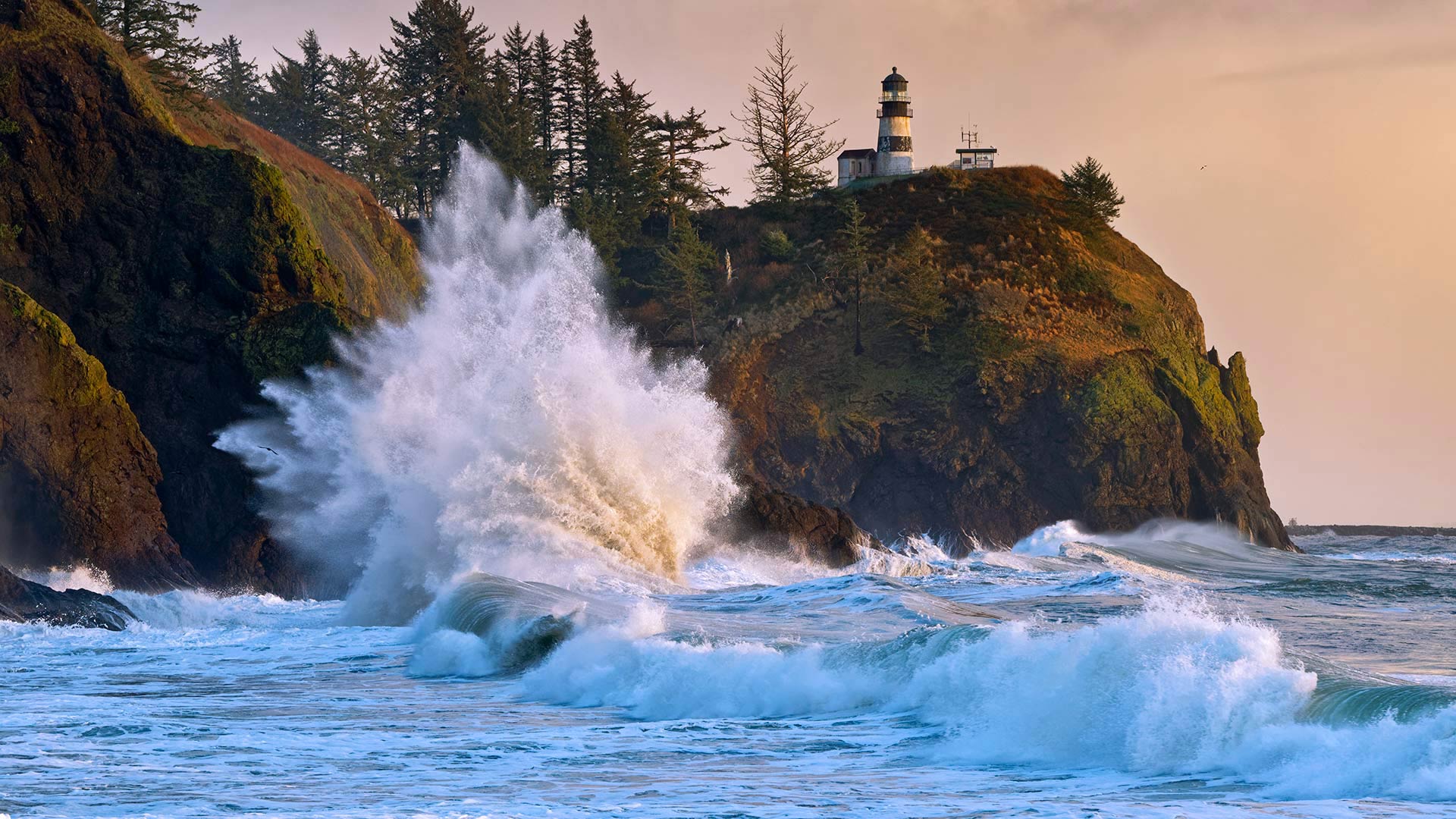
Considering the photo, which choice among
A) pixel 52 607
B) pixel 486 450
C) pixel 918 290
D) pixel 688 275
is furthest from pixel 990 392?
pixel 52 607

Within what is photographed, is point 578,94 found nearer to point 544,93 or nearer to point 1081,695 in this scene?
point 544,93

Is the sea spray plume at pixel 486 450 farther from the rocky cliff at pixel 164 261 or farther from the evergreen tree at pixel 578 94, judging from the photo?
Answer: the evergreen tree at pixel 578 94

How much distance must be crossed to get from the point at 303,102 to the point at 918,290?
33432 mm

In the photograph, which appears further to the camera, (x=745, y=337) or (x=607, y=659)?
(x=745, y=337)

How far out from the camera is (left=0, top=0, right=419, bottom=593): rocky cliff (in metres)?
30.2

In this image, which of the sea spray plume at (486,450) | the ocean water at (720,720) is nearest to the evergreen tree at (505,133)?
the sea spray plume at (486,450)

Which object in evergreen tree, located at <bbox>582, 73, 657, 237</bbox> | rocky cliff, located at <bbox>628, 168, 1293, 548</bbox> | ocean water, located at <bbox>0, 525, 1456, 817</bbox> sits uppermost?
evergreen tree, located at <bbox>582, 73, 657, 237</bbox>

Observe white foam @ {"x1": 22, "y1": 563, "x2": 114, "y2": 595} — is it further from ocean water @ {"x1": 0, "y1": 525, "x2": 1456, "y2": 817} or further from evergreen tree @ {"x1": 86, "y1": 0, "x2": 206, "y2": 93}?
evergreen tree @ {"x1": 86, "y1": 0, "x2": 206, "y2": 93}

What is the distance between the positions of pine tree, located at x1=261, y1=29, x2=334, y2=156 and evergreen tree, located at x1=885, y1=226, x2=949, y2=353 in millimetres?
29016

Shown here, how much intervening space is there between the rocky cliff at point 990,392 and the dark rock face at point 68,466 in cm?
2932

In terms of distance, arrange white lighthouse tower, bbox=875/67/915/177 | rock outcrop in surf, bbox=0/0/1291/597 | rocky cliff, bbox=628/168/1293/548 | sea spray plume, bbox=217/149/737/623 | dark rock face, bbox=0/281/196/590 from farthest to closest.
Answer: white lighthouse tower, bbox=875/67/915/177, rocky cliff, bbox=628/168/1293/548, rock outcrop in surf, bbox=0/0/1291/597, sea spray plume, bbox=217/149/737/623, dark rock face, bbox=0/281/196/590

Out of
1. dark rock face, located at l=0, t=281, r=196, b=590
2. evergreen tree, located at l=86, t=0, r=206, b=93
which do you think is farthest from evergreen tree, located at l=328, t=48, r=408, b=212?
dark rock face, located at l=0, t=281, r=196, b=590

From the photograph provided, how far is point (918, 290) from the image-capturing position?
2399 inches

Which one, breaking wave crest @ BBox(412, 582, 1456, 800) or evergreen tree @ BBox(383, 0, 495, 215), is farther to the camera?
evergreen tree @ BBox(383, 0, 495, 215)
